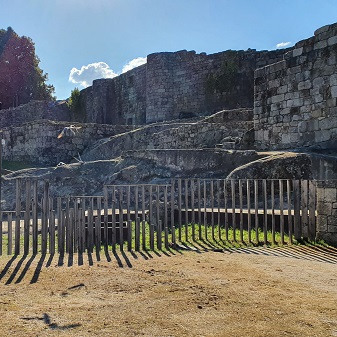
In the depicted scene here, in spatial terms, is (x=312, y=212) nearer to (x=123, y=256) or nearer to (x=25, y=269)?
(x=123, y=256)

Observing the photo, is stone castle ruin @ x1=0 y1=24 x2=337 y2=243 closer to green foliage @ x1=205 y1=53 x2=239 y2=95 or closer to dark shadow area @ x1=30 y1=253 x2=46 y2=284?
green foliage @ x1=205 y1=53 x2=239 y2=95

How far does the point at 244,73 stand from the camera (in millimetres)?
22953

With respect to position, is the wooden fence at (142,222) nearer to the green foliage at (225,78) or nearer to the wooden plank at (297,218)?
the wooden plank at (297,218)

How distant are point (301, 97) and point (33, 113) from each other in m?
22.6

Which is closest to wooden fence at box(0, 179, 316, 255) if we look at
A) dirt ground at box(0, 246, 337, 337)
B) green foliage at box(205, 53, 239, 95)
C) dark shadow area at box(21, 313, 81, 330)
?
dirt ground at box(0, 246, 337, 337)

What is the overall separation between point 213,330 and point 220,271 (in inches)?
74.6

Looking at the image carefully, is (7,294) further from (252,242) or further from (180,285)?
(252,242)

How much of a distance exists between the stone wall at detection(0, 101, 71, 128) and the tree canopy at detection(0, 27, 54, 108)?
706 cm

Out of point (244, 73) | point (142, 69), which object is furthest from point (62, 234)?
point (142, 69)

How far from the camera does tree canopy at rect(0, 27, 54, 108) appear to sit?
3806 cm

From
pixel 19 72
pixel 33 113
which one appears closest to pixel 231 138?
pixel 33 113

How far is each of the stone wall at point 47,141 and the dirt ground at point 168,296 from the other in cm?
1355

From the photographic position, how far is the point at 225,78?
928 inches

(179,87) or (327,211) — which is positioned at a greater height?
(179,87)
